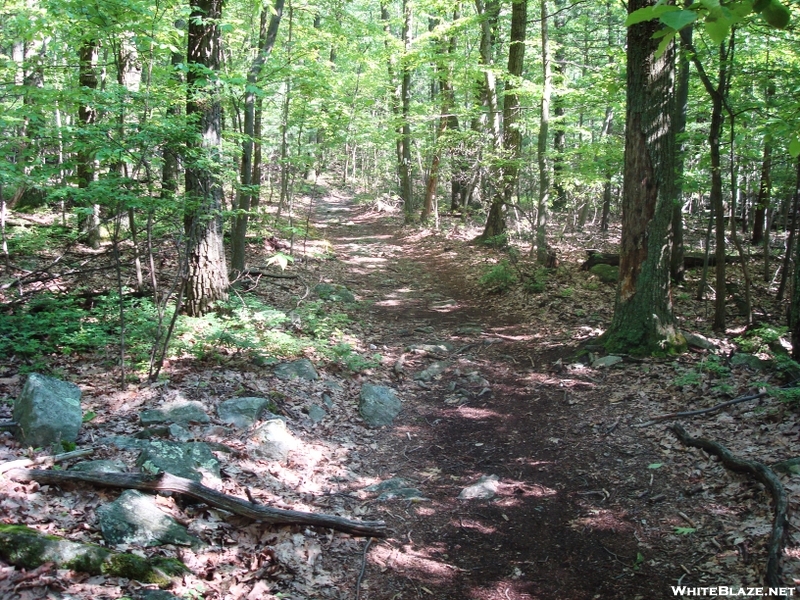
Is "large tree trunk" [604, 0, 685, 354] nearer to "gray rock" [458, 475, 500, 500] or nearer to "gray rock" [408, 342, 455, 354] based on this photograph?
"gray rock" [408, 342, 455, 354]

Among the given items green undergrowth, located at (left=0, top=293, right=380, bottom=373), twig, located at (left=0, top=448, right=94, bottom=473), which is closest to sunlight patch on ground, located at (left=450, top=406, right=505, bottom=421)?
green undergrowth, located at (left=0, top=293, right=380, bottom=373)

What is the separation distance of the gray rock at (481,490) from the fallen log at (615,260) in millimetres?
8298

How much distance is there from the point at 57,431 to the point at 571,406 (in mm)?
5361

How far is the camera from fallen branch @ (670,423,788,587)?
2994mm

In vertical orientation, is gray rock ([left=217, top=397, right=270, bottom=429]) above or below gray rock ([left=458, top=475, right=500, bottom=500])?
above

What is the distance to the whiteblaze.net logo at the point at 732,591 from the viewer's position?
111 inches

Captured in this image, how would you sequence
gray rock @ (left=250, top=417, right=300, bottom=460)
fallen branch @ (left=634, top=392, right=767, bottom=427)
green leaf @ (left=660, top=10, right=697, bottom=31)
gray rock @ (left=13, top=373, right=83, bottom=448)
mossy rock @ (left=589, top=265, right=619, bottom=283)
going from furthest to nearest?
mossy rock @ (left=589, top=265, right=619, bottom=283)
fallen branch @ (left=634, top=392, right=767, bottom=427)
gray rock @ (left=250, top=417, right=300, bottom=460)
gray rock @ (left=13, top=373, right=83, bottom=448)
green leaf @ (left=660, top=10, right=697, bottom=31)

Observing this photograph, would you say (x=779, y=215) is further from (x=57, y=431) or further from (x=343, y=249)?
(x=57, y=431)

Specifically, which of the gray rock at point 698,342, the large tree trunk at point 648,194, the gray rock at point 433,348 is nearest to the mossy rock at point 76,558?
the gray rock at point 433,348

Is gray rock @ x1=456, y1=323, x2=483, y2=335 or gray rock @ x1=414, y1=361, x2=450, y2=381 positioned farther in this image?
gray rock @ x1=456, y1=323, x2=483, y2=335

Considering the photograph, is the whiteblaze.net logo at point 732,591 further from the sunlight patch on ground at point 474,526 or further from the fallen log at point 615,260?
the fallen log at point 615,260

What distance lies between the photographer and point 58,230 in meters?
10.2

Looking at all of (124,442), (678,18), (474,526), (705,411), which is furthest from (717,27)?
(705,411)

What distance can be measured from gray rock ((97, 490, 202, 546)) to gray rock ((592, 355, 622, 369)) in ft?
18.1
